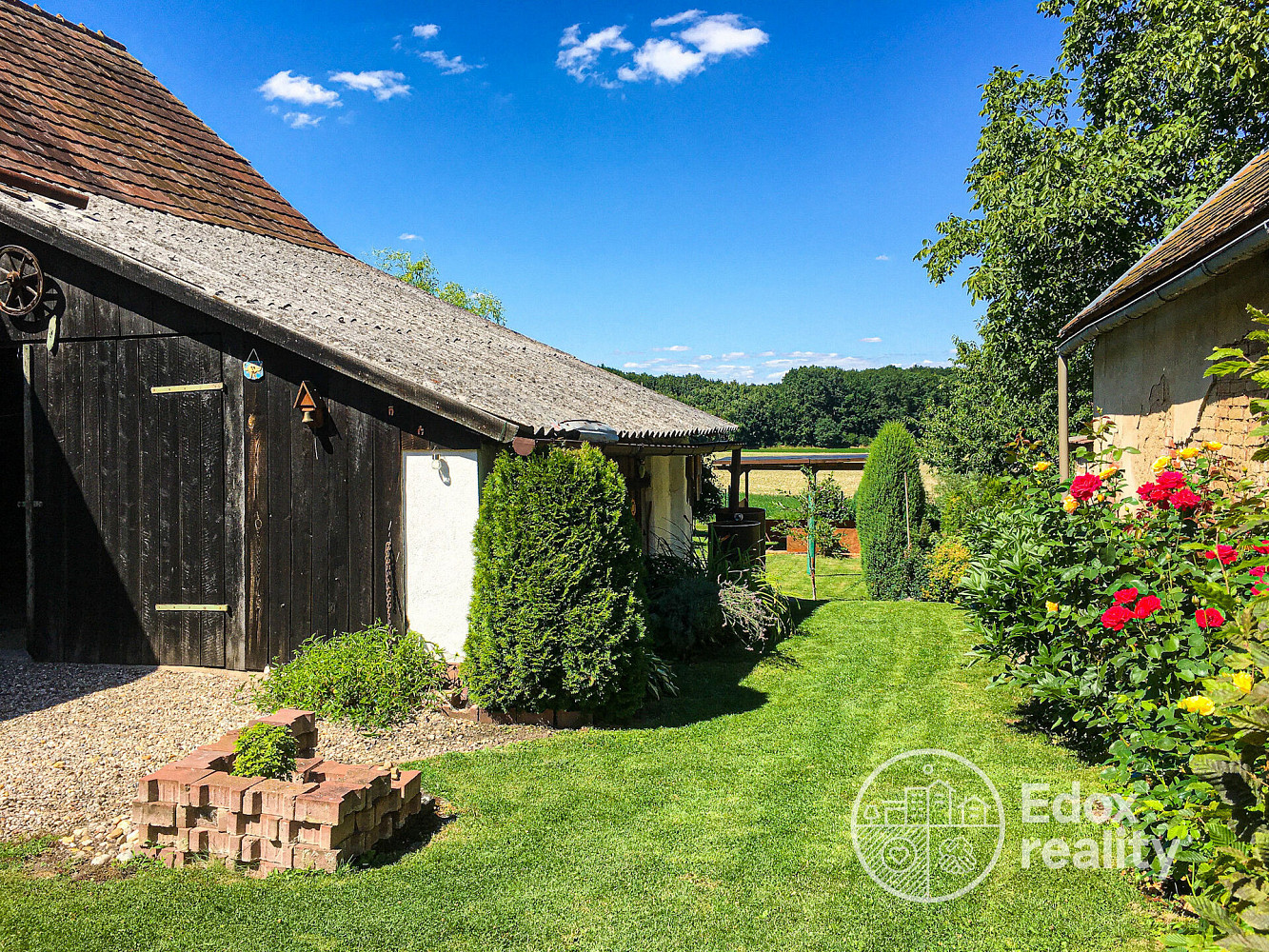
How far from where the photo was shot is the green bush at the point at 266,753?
160 inches

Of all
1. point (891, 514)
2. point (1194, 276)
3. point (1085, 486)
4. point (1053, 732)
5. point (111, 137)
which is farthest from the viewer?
point (891, 514)

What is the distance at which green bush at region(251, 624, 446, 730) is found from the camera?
6066 mm

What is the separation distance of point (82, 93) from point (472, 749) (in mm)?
10122

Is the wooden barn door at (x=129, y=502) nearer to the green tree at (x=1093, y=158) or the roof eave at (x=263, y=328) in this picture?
the roof eave at (x=263, y=328)

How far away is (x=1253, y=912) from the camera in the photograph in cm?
213

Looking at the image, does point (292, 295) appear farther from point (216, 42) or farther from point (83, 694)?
point (216, 42)

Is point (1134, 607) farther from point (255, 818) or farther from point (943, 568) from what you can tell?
point (943, 568)

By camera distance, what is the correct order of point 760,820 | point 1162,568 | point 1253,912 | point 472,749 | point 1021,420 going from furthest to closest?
point 1021,420, point 472,749, point 760,820, point 1162,568, point 1253,912

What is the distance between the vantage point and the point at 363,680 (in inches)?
245

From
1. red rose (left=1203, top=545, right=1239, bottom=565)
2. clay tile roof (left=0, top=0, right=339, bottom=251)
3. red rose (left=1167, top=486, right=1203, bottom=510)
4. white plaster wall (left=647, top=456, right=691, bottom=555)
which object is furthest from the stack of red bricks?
white plaster wall (left=647, top=456, right=691, bottom=555)

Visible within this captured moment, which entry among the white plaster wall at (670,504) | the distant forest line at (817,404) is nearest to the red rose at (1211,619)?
the white plaster wall at (670,504)

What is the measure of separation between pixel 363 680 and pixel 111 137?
810cm

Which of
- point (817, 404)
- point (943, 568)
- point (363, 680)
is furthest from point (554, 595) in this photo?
point (817, 404)

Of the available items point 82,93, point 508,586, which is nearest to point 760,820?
point 508,586
